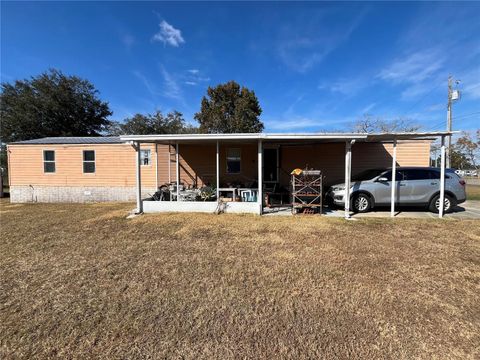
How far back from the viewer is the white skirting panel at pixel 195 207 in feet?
26.8

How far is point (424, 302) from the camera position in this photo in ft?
9.55

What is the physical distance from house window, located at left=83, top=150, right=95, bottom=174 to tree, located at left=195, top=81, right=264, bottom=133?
621 inches

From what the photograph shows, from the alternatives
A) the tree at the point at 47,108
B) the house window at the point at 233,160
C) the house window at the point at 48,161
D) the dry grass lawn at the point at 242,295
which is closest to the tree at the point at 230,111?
the tree at the point at 47,108

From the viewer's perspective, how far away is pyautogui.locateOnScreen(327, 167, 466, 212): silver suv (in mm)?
7586

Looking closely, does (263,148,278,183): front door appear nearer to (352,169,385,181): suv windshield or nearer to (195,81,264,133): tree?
(352,169,385,181): suv windshield

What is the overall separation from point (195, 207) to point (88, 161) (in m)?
6.76

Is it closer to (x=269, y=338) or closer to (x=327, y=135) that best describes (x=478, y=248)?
(x=327, y=135)

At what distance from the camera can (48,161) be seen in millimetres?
11500

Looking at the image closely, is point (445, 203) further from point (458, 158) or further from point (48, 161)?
point (458, 158)

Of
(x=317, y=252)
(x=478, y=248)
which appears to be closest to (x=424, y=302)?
(x=317, y=252)

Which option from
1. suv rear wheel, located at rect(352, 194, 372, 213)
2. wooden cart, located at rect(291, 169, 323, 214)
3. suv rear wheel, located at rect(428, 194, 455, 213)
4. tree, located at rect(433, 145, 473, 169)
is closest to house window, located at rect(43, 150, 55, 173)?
wooden cart, located at rect(291, 169, 323, 214)

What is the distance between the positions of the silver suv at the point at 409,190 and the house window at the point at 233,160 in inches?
188

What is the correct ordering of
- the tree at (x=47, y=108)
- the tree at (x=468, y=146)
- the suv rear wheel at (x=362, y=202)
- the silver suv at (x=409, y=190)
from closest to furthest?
1. the silver suv at (x=409, y=190)
2. the suv rear wheel at (x=362, y=202)
3. the tree at (x=47, y=108)
4. the tree at (x=468, y=146)

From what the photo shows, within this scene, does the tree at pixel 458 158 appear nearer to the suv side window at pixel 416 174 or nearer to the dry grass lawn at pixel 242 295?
the suv side window at pixel 416 174
